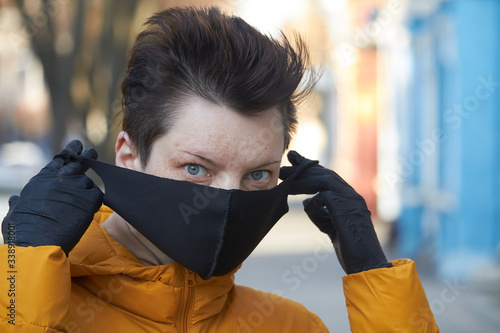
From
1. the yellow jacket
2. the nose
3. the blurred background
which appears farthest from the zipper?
the blurred background

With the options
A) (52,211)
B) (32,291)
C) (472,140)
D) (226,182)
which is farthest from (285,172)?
(472,140)

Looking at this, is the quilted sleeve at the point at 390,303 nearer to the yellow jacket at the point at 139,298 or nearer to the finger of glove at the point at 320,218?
the yellow jacket at the point at 139,298

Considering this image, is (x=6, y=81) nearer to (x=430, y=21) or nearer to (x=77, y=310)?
(x=430, y=21)

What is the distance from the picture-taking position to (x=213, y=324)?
1.86m

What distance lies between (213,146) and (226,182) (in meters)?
0.11

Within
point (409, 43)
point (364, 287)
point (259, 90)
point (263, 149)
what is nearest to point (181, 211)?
point (263, 149)

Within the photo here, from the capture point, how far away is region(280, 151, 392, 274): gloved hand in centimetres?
196

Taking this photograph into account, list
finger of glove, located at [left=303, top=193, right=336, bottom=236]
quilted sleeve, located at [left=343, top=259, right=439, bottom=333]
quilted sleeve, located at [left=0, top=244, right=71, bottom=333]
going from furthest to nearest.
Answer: finger of glove, located at [left=303, top=193, right=336, bottom=236], quilted sleeve, located at [left=343, top=259, right=439, bottom=333], quilted sleeve, located at [left=0, top=244, right=71, bottom=333]

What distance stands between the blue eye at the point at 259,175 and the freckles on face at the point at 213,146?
0.10 ft

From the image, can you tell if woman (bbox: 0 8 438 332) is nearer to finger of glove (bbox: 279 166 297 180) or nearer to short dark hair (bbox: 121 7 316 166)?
short dark hair (bbox: 121 7 316 166)

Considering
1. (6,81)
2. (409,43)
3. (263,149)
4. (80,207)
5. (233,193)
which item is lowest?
(6,81)

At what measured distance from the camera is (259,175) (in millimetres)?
1905

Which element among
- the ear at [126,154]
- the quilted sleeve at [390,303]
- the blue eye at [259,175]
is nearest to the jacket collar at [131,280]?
the ear at [126,154]

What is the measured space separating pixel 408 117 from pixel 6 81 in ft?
62.8
